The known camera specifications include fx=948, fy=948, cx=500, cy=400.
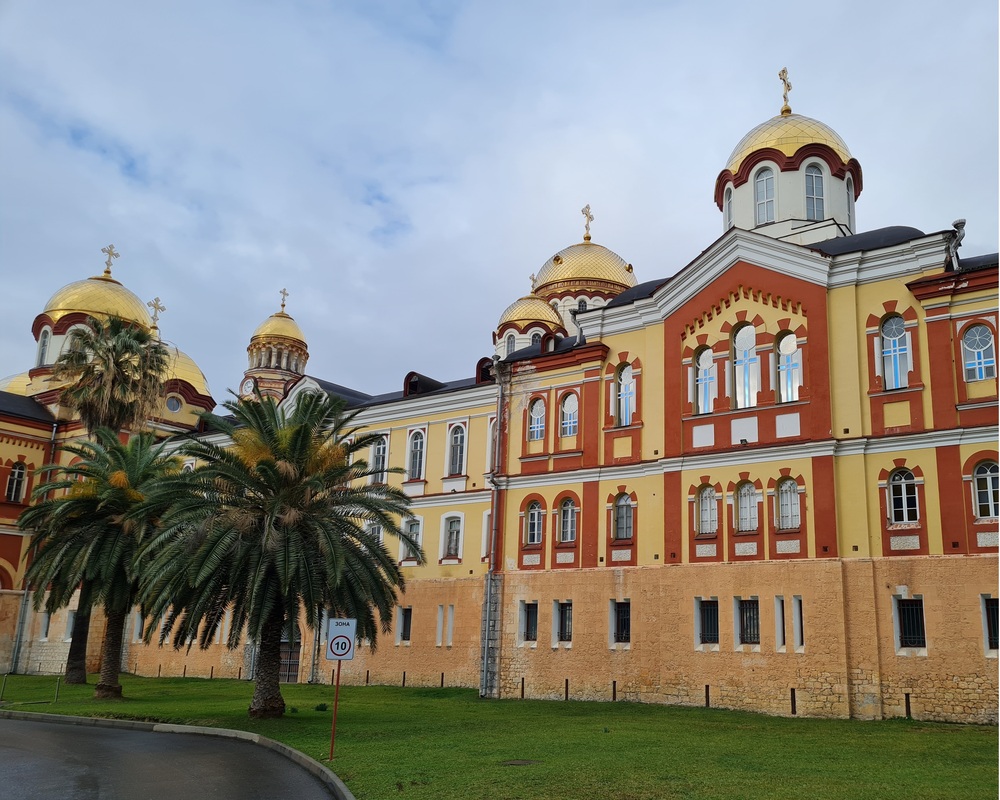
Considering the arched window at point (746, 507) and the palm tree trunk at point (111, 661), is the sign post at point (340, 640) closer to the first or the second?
the arched window at point (746, 507)

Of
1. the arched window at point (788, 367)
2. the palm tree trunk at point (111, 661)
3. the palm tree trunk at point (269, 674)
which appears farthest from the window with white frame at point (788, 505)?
the palm tree trunk at point (111, 661)

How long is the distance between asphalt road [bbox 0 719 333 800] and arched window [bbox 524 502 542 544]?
13787 millimetres

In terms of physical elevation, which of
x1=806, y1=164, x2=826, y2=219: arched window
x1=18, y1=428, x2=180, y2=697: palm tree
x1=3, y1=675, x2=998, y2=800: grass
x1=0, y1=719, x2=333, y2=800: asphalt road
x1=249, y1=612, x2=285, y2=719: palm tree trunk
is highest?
x1=806, y1=164, x2=826, y2=219: arched window

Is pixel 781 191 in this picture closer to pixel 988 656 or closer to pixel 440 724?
pixel 988 656

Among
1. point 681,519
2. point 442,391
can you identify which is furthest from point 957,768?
point 442,391

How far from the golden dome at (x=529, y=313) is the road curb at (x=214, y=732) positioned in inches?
1139

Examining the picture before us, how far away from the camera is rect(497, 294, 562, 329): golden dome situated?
48.0 metres

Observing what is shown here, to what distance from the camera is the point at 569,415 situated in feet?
107

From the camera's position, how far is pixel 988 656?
73.8 ft

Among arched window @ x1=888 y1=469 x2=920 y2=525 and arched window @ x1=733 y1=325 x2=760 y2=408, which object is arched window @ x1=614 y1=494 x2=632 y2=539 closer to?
arched window @ x1=733 y1=325 x2=760 y2=408

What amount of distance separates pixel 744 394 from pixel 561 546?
312 inches

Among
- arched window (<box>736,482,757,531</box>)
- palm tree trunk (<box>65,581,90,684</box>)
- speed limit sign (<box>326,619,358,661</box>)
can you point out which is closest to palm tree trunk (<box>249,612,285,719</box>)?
speed limit sign (<box>326,619,358,661</box>)

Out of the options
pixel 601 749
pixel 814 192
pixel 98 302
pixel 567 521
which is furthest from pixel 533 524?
pixel 98 302

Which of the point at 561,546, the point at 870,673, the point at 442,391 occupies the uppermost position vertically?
the point at 442,391
